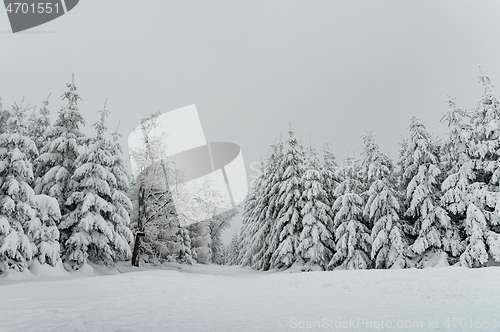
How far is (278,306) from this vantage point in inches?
339

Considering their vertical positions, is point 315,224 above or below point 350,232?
above

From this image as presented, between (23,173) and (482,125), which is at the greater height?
(23,173)

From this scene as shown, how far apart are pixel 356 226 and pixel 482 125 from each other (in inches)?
421

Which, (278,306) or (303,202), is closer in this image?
(278,306)

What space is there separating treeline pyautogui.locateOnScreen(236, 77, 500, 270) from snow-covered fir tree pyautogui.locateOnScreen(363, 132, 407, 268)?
0.23 feet

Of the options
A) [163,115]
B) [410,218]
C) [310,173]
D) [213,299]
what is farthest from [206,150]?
[213,299]

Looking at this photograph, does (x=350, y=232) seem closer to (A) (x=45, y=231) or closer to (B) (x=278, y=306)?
(B) (x=278, y=306)

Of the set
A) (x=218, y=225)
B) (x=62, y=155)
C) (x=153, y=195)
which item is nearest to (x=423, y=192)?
(x=153, y=195)

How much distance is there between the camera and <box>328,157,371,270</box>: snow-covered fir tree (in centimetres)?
2347

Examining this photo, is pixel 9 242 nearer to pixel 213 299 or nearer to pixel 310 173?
pixel 213 299

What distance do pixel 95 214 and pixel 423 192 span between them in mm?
21767

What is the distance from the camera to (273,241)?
2777cm

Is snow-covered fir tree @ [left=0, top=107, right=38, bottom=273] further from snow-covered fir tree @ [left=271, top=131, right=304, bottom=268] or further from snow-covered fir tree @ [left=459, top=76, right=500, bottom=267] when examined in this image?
snow-covered fir tree @ [left=459, top=76, right=500, bottom=267]

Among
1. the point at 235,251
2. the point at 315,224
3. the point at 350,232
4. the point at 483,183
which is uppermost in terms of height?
the point at 483,183
